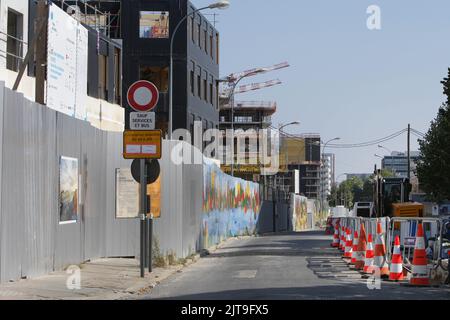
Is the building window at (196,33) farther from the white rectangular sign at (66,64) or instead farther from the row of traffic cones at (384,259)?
the row of traffic cones at (384,259)

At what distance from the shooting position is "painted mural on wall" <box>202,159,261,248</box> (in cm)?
2961

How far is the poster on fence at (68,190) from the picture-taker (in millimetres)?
16922

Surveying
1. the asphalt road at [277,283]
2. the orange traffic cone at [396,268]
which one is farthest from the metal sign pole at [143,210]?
the orange traffic cone at [396,268]

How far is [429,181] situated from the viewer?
140 ft

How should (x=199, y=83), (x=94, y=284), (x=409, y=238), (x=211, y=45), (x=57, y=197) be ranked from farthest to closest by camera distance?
(x=211, y=45), (x=199, y=83), (x=409, y=238), (x=57, y=197), (x=94, y=284)

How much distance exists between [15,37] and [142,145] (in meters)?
11.3

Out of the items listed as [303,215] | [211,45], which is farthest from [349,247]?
[303,215]

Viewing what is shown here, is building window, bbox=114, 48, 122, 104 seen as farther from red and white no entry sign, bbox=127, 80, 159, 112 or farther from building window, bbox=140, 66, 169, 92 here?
building window, bbox=140, 66, 169, 92

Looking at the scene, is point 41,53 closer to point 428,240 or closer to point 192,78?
point 428,240

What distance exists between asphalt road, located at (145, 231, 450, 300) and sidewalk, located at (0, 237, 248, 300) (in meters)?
0.35

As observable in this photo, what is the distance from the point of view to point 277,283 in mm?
15086

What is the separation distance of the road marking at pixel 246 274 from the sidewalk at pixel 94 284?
1575mm

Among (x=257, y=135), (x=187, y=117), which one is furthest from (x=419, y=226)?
(x=257, y=135)

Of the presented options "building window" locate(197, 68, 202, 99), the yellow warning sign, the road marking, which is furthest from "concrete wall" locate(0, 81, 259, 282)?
"building window" locate(197, 68, 202, 99)
